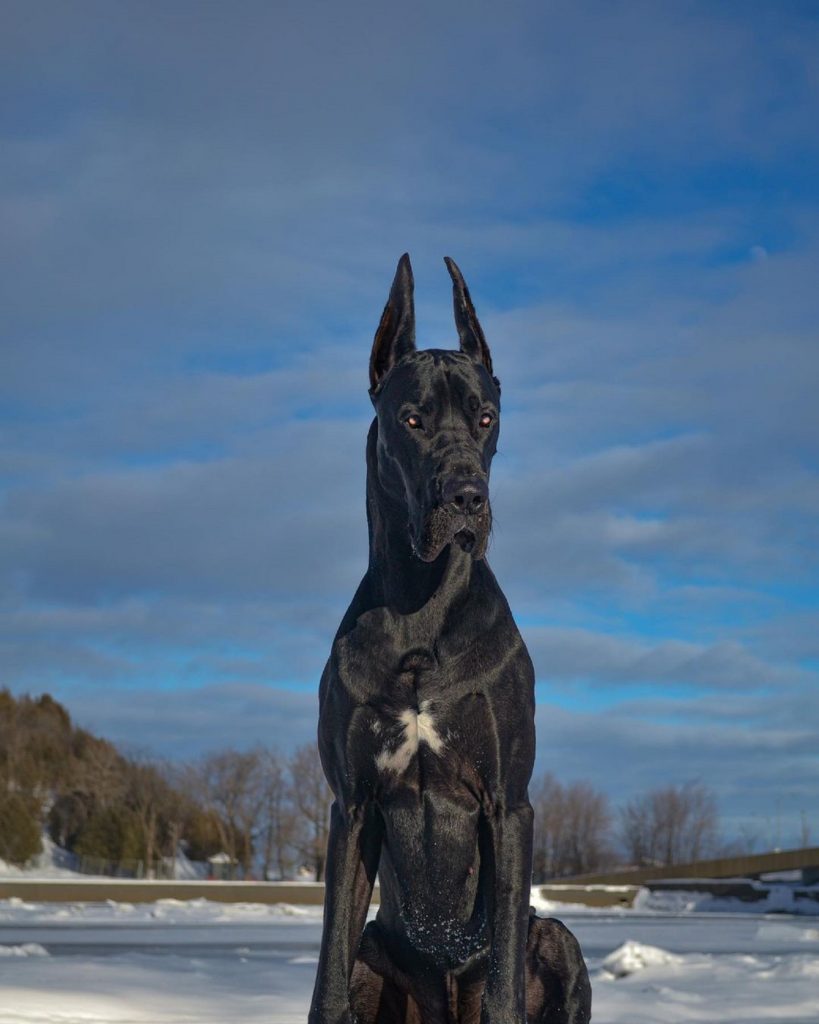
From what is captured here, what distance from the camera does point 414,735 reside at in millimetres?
3604

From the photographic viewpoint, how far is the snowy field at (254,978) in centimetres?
912

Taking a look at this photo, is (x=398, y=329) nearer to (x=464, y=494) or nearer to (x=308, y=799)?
(x=464, y=494)

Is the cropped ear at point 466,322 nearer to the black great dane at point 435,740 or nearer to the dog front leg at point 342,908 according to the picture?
the black great dane at point 435,740

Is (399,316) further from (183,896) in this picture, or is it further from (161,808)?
(161,808)

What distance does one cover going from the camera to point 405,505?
3766 mm

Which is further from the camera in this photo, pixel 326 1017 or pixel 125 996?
pixel 125 996

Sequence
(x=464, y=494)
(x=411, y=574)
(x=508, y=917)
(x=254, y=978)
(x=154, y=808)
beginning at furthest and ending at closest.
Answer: (x=154, y=808)
(x=254, y=978)
(x=411, y=574)
(x=508, y=917)
(x=464, y=494)

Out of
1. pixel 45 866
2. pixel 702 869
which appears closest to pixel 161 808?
pixel 45 866

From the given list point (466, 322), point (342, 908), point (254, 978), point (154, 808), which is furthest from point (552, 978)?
point (154, 808)

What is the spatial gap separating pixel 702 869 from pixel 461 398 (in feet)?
164

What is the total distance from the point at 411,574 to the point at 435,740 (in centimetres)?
50

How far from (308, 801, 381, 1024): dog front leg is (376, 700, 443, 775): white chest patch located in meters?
0.22

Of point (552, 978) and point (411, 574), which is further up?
point (411, 574)

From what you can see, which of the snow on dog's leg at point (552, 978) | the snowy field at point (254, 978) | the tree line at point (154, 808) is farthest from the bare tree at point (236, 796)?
the snow on dog's leg at point (552, 978)
